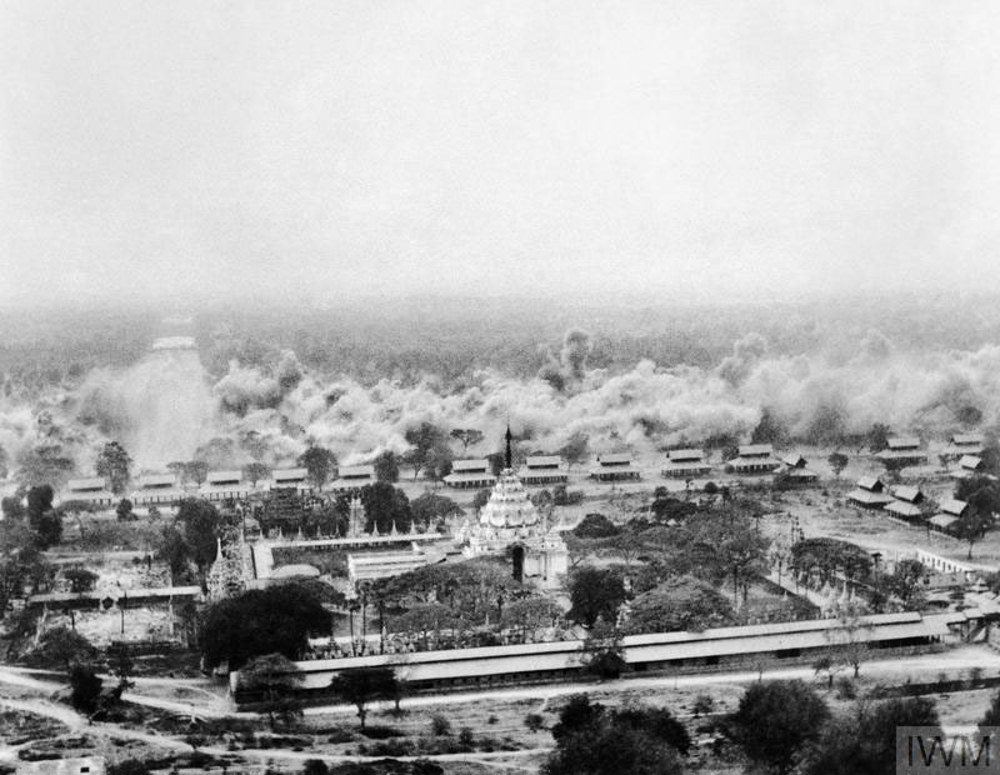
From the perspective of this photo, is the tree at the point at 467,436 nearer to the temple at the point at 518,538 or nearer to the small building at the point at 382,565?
the temple at the point at 518,538

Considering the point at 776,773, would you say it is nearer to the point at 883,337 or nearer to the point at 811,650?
the point at 811,650

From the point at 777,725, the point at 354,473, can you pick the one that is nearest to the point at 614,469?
the point at 354,473

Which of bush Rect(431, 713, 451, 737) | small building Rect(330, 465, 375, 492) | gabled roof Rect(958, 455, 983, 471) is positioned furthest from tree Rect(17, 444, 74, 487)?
gabled roof Rect(958, 455, 983, 471)

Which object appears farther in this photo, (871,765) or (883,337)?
(883,337)

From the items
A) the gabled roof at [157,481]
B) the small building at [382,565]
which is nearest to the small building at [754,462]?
the small building at [382,565]

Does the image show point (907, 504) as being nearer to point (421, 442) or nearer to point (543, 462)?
point (543, 462)

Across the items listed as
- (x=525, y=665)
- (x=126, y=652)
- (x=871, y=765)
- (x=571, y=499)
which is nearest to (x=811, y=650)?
(x=525, y=665)
